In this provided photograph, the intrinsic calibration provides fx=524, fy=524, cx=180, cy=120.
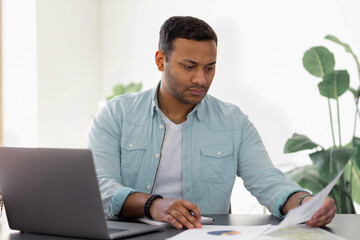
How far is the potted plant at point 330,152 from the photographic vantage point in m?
2.82

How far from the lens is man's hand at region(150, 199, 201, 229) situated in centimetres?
128

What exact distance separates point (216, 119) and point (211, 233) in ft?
2.57

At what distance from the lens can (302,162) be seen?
3.76m

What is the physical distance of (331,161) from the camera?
9.23 ft

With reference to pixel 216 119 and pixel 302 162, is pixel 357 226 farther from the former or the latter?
pixel 302 162

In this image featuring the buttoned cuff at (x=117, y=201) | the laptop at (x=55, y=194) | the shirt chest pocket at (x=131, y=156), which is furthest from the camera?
the shirt chest pocket at (x=131, y=156)

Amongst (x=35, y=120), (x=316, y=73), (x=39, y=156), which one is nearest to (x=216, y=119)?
(x=39, y=156)

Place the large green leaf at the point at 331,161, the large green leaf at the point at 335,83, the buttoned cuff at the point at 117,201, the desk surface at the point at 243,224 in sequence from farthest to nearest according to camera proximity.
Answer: the large green leaf at the point at 335,83 → the large green leaf at the point at 331,161 → the buttoned cuff at the point at 117,201 → the desk surface at the point at 243,224

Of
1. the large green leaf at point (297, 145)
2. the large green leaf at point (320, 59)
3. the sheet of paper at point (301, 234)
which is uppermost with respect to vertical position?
the large green leaf at point (320, 59)

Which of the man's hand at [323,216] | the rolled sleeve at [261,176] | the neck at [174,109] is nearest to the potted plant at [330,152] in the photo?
the rolled sleeve at [261,176]

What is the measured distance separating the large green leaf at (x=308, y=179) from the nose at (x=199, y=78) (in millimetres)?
1535

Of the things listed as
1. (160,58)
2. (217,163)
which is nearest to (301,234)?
(217,163)

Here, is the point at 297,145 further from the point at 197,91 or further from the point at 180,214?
the point at 180,214

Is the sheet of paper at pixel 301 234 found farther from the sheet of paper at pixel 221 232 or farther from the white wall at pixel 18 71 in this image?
the white wall at pixel 18 71
